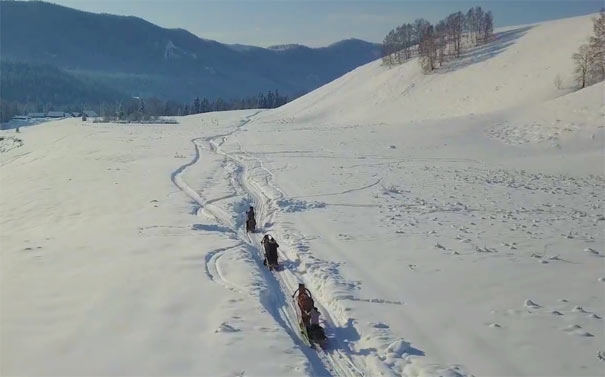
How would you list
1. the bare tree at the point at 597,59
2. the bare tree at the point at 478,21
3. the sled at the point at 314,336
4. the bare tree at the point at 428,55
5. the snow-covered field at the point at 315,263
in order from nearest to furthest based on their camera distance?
the snow-covered field at the point at 315,263 < the sled at the point at 314,336 < the bare tree at the point at 597,59 < the bare tree at the point at 428,55 < the bare tree at the point at 478,21

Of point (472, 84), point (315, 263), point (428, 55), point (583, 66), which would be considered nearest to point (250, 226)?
point (315, 263)

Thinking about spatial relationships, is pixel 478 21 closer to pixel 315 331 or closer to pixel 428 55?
pixel 428 55

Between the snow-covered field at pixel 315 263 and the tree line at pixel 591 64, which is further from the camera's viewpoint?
the tree line at pixel 591 64

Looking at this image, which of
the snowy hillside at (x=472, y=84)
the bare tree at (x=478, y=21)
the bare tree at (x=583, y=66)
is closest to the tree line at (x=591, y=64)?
the bare tree at (x=583, y=66)

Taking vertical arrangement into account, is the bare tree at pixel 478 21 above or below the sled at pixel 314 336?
above

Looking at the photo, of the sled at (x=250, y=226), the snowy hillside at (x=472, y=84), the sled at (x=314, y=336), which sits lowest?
the sled at (x=314, y=336)

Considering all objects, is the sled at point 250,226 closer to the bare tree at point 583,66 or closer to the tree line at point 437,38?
the bare tree at point 583,66

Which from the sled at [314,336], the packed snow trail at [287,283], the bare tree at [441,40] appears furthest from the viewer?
the bare tree at [441,40]
